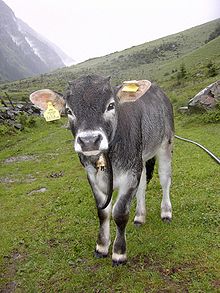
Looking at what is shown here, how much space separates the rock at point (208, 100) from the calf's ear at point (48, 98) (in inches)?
606

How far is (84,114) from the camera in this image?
16.6ft

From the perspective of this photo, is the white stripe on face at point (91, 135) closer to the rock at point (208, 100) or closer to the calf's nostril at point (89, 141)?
the calf's nostril at point (89, 141)

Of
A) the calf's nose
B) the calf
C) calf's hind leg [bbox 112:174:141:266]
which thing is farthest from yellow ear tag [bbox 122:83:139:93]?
calf's hind leg [bbox 112:174:141:266]

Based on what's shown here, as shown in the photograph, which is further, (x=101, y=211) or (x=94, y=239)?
(x=94, y=239)

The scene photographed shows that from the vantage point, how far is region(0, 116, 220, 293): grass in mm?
6207

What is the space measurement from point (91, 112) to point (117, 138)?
1.13 meters

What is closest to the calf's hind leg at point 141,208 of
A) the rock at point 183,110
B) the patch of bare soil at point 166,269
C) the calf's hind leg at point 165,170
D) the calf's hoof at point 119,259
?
the calf's hind leg at point 165,170

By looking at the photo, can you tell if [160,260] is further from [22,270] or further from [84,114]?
[84,114]

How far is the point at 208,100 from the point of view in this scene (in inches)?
796

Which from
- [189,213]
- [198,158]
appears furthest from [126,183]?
[198,158]

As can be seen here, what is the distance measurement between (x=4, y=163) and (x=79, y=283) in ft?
41.4

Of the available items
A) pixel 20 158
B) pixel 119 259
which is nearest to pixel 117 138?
pixel 119 259

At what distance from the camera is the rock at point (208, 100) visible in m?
20.0

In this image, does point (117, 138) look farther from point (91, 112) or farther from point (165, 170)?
point (165, 170)
